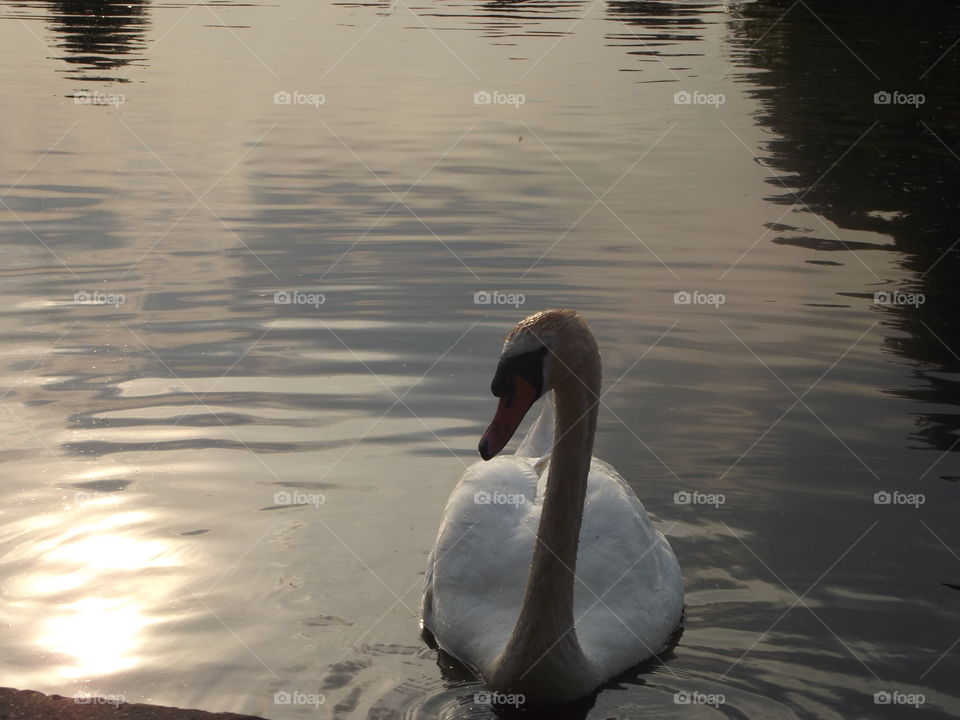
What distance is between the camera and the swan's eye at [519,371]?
5.71 meters

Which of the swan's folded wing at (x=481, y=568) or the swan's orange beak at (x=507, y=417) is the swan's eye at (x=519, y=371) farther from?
the swan's folded wing at (x=481, y=568)

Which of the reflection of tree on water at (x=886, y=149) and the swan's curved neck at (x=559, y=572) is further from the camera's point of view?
the reflection of tree on water at (x=886, y=149)

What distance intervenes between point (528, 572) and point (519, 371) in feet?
3.93

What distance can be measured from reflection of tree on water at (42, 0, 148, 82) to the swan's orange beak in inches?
845

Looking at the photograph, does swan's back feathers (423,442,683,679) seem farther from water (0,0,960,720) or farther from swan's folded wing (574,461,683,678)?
water (0,0,960,720)

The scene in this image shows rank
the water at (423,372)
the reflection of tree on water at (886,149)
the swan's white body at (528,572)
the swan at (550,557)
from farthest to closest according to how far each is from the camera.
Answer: the reflection of tree on water at (886,149)
the water at (423,372)
the swan's white body at (528,572)
the swan at (550,557)

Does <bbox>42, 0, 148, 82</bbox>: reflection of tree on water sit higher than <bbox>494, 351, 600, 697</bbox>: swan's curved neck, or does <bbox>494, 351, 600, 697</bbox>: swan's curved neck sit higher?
<bbox>494, 351, 600, 697</bbox>: swan's curved neck

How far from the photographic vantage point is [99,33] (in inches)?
1347

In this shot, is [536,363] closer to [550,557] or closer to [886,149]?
[550,557]

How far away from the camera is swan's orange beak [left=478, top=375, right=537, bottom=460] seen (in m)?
5.56

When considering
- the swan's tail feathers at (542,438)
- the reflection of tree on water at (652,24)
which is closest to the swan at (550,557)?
the swan's tail feathers at (542,438)

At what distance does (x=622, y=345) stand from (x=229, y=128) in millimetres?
11493

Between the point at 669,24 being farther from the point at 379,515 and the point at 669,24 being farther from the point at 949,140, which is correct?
the point at 379,515

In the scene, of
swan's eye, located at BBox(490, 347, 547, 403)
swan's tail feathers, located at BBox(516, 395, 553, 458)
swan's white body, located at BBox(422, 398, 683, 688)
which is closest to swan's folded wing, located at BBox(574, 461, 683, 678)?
swan's white body, located at BBox(422, 398, 683, 688)
